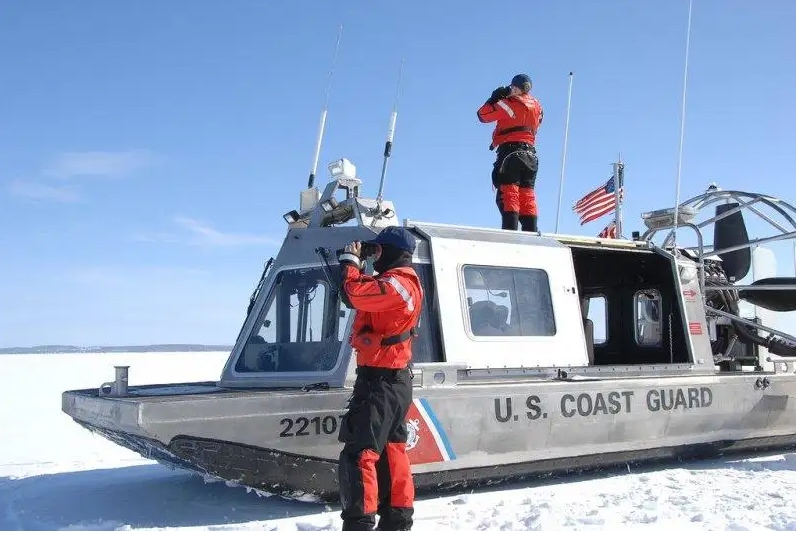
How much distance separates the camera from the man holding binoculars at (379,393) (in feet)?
12.1

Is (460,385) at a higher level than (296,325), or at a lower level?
lower

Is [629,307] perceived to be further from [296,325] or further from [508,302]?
[296,325]

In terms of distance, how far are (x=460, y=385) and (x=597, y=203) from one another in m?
6.20

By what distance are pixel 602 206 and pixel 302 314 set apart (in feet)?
20.4

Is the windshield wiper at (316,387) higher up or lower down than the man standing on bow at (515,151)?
lower down

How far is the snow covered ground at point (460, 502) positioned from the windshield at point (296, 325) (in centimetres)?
95

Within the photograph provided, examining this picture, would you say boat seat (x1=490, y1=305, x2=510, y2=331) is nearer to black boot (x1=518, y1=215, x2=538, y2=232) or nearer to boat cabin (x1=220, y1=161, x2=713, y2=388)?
boat cabin (x1=220, y1=161, x2=713, y2=388)

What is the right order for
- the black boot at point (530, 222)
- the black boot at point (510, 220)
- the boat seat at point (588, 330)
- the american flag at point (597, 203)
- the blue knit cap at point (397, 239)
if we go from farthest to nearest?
the american flag at point (597, 203) → the boat seat at point (588, 330) → the black boot at point (530, 222) → the black boot at point (510, 220) → the blue knit cap at point (397, 239)

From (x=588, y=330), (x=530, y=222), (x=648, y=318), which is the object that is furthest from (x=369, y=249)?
(x=648, y=318)

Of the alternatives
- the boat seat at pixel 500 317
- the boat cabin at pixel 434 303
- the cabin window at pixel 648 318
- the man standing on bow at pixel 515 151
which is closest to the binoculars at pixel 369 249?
the boat cabin at pixel 434 303

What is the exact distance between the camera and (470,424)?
5.04m

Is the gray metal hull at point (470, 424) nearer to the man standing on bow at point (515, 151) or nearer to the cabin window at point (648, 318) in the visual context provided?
the cabin window at point (648, 318)

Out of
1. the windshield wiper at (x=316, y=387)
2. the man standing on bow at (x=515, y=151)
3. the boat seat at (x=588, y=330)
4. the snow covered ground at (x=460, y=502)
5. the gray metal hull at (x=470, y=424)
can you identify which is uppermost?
the man standing on bow at (x=515, y=151)

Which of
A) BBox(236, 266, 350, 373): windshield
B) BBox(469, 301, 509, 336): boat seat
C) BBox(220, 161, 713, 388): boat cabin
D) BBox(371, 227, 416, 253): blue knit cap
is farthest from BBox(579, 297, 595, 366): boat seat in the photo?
BBox(371, 227, 416, 253): blue knit cap
